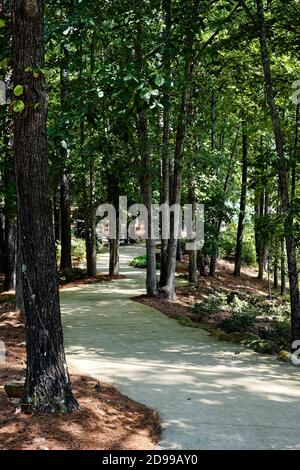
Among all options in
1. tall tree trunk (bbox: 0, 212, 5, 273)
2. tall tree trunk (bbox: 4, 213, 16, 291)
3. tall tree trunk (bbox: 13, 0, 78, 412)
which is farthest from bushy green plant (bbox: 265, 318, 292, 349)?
tall tree trunk (bbox: 0, 212, 5, 273)

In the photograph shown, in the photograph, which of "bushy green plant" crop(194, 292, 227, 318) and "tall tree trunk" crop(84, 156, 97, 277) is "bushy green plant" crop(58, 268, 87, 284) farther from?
"bushy green plant" crop(194, 292, 227, 318)

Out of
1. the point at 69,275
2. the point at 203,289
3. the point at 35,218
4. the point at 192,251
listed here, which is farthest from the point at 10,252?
the point at 35,218

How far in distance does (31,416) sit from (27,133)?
2.87 metres

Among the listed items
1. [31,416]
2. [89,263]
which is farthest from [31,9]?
[89,263]

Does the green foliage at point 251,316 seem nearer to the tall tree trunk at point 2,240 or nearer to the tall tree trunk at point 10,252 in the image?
the tall tree trunk at point 10,252

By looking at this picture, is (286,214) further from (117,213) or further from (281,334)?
(117,213)

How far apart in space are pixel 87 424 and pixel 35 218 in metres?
2.17

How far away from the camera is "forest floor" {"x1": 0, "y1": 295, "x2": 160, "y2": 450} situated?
456 cm

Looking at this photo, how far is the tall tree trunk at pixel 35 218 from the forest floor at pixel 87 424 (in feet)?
0.80

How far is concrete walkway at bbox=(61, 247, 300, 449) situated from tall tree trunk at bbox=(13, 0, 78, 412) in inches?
56.2

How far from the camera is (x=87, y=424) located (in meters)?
5.09

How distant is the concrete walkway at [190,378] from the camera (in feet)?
18.0

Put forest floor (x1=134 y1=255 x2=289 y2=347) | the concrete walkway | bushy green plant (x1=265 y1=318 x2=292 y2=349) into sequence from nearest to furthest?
the concrete walkway → bushy green plant (x1=265 y1=318 x2=292 y2=349) → forest floor (x1=134 y1=255 x2=289 y2=347)
